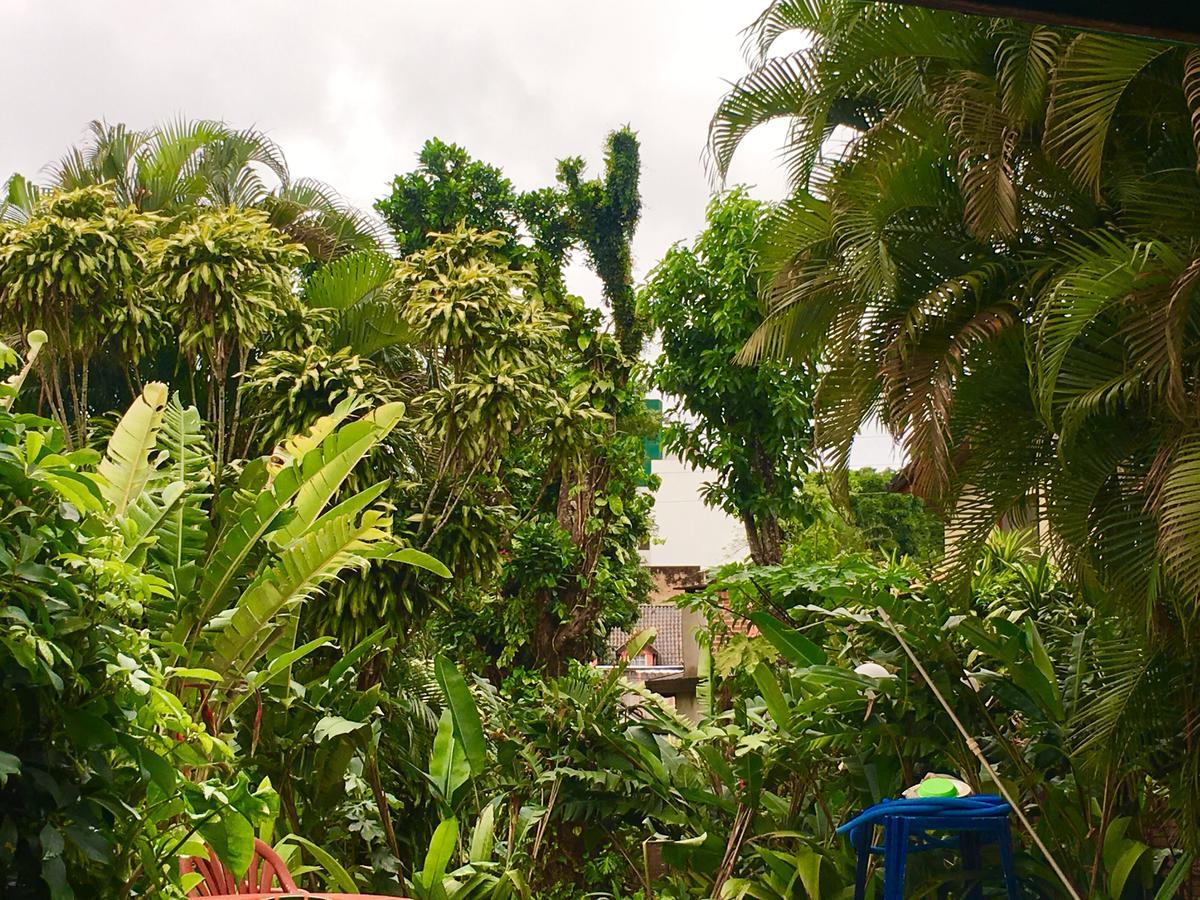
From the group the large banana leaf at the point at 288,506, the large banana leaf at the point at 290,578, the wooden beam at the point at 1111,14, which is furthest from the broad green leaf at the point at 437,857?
the wooden beam at the point at 1111,14

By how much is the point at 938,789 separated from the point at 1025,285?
1806 mm

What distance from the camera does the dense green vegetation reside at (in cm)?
216

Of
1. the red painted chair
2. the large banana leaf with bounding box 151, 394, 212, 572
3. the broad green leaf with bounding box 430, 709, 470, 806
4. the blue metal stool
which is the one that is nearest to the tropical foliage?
the broad green leaf with bounding box 430, 709, 470, 806

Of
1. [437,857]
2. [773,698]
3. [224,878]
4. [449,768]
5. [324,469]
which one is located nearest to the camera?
[224,878]

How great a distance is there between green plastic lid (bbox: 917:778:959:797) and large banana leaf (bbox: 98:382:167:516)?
101 inches

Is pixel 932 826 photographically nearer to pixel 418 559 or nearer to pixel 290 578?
pixel 418 559

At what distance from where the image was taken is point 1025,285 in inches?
161

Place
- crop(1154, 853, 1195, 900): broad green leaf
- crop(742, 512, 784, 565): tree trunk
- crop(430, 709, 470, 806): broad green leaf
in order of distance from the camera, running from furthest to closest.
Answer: crop(742, 512, 784, 565): tree trunk → crop(430, 709, 470, 806): broad green leaf → crop(1154, 853, 1195, 900): broad green leaf

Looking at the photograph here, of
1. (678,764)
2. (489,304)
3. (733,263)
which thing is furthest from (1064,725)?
(733,263)

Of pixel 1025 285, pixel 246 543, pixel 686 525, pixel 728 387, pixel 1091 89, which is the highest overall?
pixel 686 525

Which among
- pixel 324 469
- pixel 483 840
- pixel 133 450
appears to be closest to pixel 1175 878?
pixel 483 840

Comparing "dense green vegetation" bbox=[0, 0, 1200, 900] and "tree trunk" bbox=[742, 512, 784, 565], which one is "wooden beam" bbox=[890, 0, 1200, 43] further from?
"tree trunk" bbox=[742, 512, 784, 565]

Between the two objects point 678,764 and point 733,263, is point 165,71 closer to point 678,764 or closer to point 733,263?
point 733,263

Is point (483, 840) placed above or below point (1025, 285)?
below
